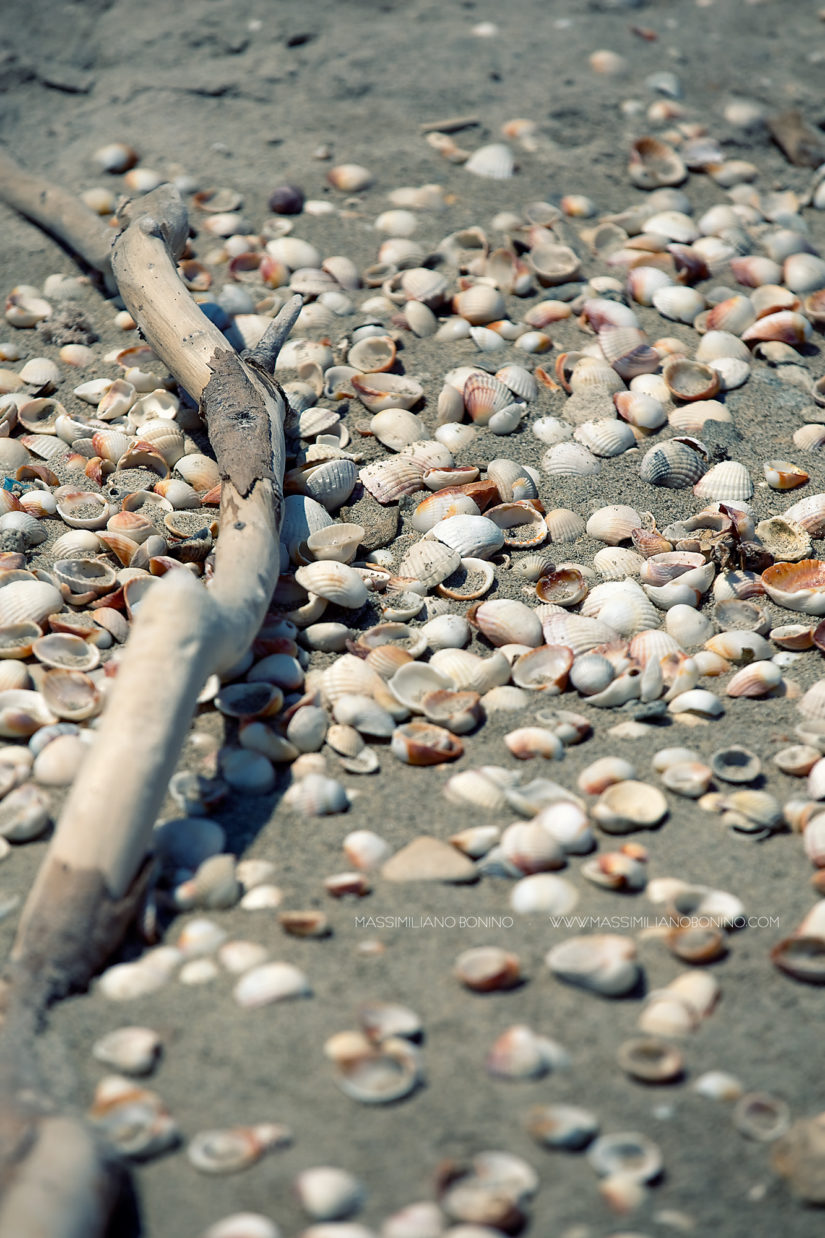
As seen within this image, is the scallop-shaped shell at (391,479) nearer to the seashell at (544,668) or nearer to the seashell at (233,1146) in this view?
the seashell at (544,668)

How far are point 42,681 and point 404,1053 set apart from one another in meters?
1.28

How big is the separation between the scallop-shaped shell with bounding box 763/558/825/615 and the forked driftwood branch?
1.39m

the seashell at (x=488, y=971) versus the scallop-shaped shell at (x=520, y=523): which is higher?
the seashell at (x=488, y=971)

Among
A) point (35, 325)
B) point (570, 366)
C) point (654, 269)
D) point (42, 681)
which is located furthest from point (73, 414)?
point (654, 269)

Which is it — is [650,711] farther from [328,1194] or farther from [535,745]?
[328,1194]

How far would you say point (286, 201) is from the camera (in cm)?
441

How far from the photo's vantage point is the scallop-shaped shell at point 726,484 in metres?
3.12

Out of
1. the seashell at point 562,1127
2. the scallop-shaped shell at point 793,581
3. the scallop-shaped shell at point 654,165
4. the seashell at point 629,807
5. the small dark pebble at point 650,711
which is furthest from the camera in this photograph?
the scallop-shaped shell at point 654,165

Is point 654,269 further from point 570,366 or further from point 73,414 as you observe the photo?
point 73,414

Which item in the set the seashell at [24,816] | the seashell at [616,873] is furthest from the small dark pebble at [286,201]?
the seashell at [616,873]

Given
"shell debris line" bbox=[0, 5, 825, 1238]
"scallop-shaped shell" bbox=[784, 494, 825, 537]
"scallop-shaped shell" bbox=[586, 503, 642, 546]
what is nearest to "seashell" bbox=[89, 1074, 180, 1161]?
"shell debris line" bbox=[0, 5, 825, 1238]

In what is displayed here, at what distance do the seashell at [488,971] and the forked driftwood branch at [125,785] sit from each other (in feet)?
2.04

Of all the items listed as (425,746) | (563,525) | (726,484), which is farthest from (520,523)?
(425,746)

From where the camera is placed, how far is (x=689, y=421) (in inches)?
134
